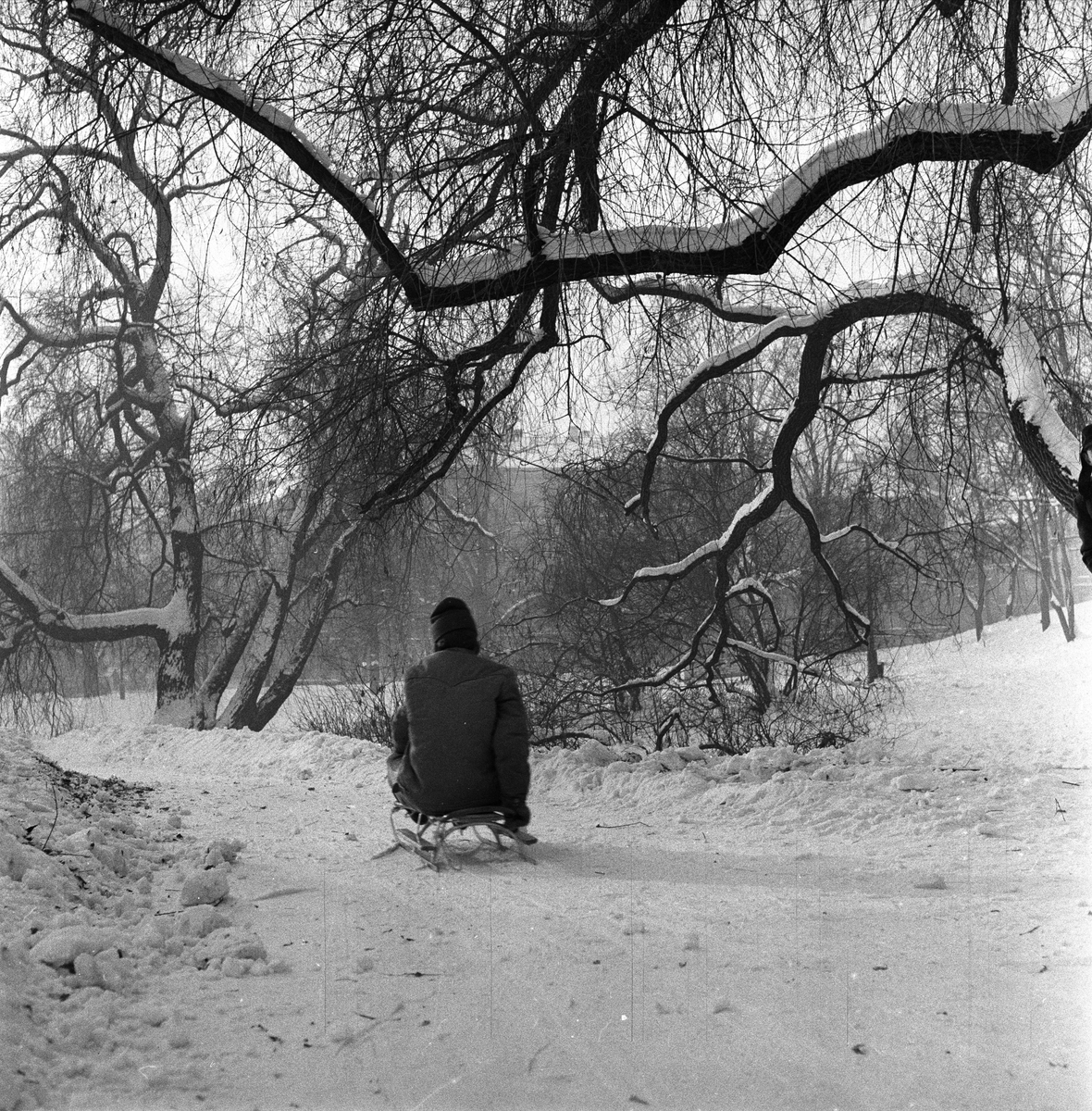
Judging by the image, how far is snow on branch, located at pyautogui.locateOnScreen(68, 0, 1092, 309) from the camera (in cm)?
445

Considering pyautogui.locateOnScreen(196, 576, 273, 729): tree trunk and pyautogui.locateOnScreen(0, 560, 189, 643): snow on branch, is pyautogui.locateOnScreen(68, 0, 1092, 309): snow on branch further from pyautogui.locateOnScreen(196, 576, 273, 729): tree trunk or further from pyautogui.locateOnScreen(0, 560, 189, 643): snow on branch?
pyautogui.locateOnScreen(0, 560, 189, 643): snow on branch

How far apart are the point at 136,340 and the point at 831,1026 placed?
53.5 ft

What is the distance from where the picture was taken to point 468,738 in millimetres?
5609

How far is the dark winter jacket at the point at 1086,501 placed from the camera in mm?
3869

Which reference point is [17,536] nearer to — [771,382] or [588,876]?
Answer: [771,382]

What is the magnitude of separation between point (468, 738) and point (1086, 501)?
10.4ft

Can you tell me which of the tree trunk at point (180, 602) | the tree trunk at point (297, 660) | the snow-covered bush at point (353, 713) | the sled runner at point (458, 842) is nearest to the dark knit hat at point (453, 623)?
the sled runner at point (458, 842)

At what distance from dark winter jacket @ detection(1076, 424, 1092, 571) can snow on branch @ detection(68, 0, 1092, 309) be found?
1229mm

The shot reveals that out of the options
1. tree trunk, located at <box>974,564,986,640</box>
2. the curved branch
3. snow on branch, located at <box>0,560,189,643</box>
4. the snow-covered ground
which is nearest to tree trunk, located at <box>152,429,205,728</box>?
snow on branch, located at <box>0,560,189,643</box>

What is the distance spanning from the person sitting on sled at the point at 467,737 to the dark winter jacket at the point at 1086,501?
2.81 m

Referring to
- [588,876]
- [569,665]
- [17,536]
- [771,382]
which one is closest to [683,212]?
[588,876]

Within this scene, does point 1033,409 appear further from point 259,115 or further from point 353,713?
point 353,713

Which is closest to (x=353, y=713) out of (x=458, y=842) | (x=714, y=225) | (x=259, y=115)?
(x=458, y=842)

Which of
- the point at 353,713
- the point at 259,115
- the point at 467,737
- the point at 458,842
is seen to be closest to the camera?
the point at 259,115
